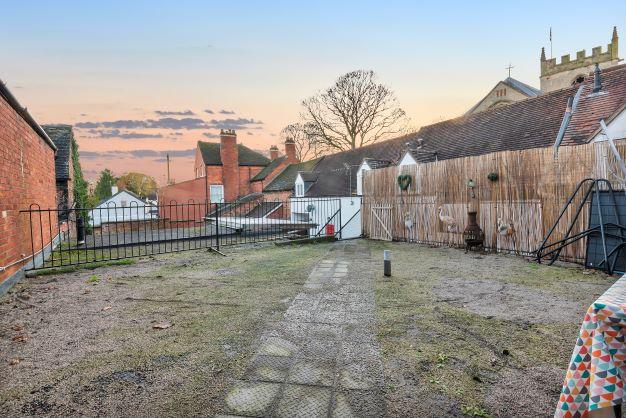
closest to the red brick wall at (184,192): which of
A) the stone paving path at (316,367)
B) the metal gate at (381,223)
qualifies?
the metal gate at (381,223)

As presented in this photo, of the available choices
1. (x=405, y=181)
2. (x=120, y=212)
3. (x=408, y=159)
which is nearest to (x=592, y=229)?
(x=405, y=181)

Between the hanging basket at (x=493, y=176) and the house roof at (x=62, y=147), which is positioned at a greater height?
the house roof at (x=62, y=147)

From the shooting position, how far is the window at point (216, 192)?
32.2 m

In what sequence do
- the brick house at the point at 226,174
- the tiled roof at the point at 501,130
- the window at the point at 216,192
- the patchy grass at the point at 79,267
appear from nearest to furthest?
the patchy grass at the point at 79,267 < the tiled roof at the point at 501,130 < the brick house at the point at 226,174 < the window at the point at 216,192

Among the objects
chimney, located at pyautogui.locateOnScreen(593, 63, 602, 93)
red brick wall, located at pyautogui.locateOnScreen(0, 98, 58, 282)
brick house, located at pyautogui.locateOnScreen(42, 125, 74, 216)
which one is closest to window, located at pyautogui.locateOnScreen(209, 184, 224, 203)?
brick house, located at pyautogui.locateOnScreen(42, 125, 74, 216)

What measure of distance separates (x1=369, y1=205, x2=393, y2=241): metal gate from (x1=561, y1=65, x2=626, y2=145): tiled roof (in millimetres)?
A: 5835

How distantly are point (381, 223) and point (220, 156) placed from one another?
79.1 feet

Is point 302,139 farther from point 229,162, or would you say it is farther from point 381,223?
point 381,223

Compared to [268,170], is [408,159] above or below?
below

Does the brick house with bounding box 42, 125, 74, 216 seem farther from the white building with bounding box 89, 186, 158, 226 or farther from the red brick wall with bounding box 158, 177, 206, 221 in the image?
the red brick wall with bounding box 158, 177, 206, 221

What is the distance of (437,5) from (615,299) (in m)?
11.3

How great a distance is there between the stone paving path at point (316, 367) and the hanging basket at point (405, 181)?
24.6ft

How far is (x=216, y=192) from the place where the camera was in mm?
32438

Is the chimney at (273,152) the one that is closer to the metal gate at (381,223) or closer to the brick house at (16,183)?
the metal gate at (381,223)
